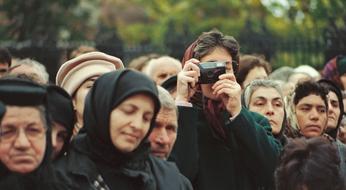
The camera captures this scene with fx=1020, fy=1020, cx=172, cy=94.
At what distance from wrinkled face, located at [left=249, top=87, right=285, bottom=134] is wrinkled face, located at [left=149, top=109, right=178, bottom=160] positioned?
1.47 m

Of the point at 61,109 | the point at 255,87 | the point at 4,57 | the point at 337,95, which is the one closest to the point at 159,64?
the point at 4,57

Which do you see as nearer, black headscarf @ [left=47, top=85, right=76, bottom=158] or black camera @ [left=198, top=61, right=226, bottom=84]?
black headscarf @ [left=47, top=85, right=76, bottom=158]

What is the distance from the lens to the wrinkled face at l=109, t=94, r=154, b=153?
4.84m

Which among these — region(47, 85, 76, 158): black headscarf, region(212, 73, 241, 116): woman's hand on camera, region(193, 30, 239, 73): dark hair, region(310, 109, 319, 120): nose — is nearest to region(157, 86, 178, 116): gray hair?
region(212, 73, 241, 116): woman's hand on camera

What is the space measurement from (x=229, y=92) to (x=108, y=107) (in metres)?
1.19

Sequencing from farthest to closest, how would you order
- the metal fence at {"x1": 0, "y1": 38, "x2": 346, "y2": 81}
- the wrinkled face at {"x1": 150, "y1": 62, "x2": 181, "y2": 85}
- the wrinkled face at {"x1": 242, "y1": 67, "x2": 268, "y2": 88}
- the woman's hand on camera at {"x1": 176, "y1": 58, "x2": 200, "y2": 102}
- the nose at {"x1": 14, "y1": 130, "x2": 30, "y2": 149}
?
the metal fence at {"x1": 0, "y1": 38, "x2": 346, "y2": 81}, the wrinkled face at {"x1": 150, "y1": 62, "x2": 181, "y2": 85}, the wrinkled face at {"x1": 242, "y1": 67, "x2": 268, "y2": 88}, the woman's hand on camera at {"x1": 176, "y1": 58, "x2": 200, "y2": 102}, the nose at {"x1": 14, "y1": 130, "x2": 30, "y2": 149}

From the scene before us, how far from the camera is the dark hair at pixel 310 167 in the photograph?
4867mm

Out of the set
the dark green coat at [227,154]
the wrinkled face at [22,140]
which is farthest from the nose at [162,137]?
the wrinkled face at [22,140]

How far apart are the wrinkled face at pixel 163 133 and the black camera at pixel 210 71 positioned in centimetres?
44

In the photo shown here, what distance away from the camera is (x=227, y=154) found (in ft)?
19.5

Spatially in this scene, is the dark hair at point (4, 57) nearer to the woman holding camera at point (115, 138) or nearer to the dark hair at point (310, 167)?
the woman holding camera at point (115, 138)

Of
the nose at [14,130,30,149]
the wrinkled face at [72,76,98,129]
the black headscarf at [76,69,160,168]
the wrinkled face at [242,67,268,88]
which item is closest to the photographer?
the nose at [14,130,30,149]

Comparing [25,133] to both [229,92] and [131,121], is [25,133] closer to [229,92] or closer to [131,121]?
[131,121]

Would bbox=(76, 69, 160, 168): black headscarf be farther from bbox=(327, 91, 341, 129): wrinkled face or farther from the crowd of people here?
bbox=(327, 91, 341, 129): wrinkled face
